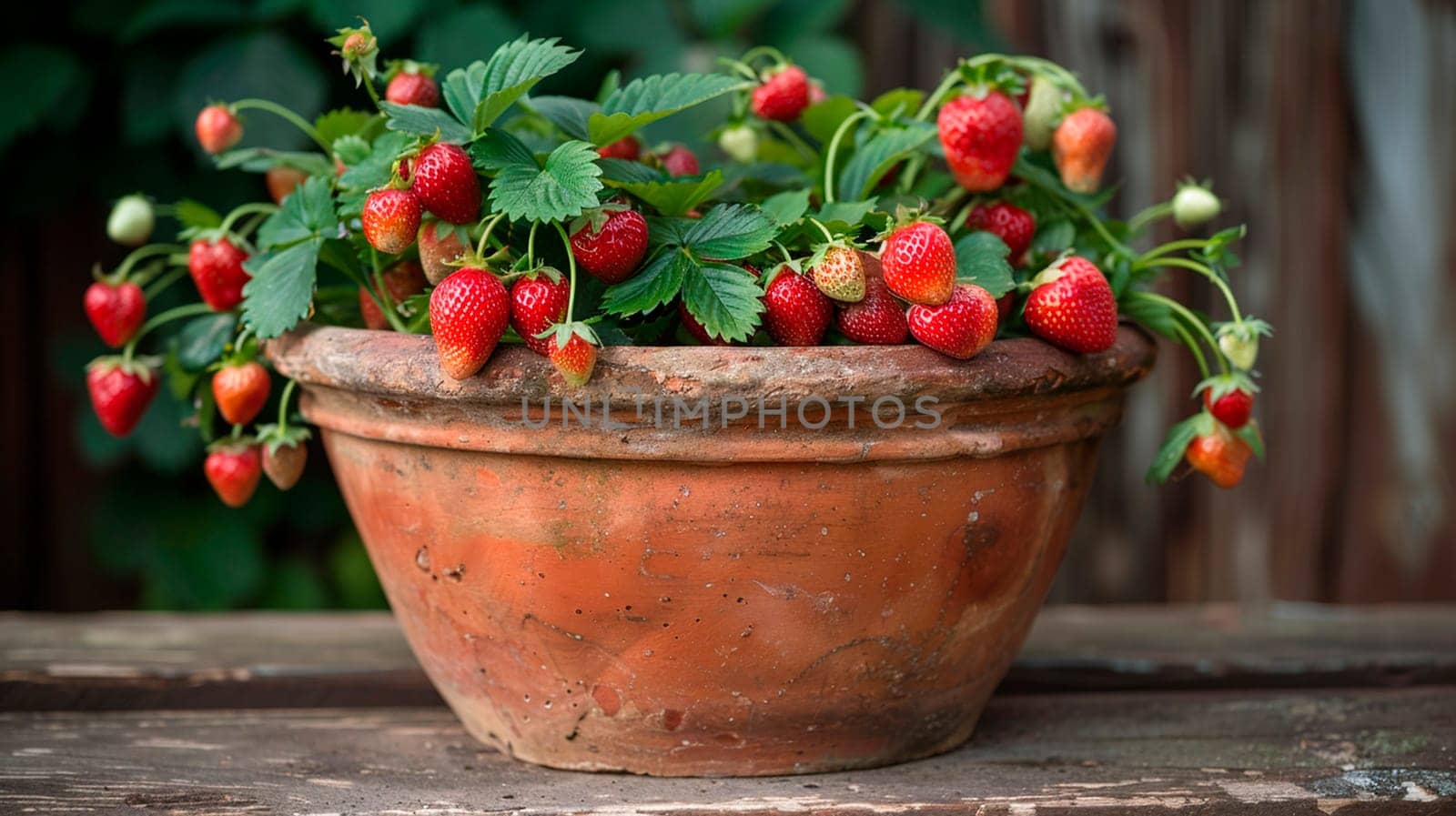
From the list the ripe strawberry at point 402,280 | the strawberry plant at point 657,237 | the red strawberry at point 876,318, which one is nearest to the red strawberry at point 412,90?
the strawberry plant at point 657,237

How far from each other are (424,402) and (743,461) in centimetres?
19

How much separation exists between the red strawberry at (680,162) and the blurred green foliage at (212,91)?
36 centimetres

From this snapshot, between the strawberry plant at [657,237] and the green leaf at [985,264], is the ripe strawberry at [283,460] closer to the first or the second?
the strawberry plant at [657,237]

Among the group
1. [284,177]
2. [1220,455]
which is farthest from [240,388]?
[1220,455]

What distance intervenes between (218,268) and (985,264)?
500 millimetres

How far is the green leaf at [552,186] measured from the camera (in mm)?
675

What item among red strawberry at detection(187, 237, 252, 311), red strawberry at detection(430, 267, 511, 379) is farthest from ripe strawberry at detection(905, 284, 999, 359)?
red strawberry at detection(187, 237, 252, 311)

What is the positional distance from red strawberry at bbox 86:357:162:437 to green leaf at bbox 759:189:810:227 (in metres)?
0.45

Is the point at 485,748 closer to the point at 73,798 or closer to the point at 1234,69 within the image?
the point at 73,798

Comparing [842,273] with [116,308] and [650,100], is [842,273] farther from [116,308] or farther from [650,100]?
[116,308]

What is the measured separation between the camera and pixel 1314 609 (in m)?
1.32

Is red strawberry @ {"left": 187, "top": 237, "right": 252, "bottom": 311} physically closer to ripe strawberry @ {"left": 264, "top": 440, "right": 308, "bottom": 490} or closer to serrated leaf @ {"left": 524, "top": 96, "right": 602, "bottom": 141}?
ripe strawberry @ {"left": 264, "top": 440, "right": 308, "bottom": 490}

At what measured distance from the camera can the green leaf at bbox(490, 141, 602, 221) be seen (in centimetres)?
67

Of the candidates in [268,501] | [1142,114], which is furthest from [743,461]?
[1142,114]
